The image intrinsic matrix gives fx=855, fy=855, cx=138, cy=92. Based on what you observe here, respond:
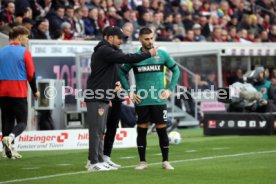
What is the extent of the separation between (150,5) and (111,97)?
16564 millimetres

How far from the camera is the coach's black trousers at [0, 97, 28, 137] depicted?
1484cm

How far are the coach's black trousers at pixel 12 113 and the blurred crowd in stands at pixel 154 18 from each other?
22.4 feet

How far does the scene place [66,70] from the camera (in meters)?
23.4

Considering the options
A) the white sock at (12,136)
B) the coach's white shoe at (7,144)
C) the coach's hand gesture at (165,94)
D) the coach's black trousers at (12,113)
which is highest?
the coach's hand gesture at (165,94)

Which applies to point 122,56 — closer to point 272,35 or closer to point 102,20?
point 102,20

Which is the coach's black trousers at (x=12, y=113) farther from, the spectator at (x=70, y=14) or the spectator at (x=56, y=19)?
the spectator at (x=70, y=14)

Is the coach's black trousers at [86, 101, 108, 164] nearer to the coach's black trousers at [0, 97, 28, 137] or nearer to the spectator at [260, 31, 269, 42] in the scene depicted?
the coach's black trousers at [0, 97, 28, 137]

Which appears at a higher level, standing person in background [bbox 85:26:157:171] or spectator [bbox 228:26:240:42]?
spectator [bbox 228:26:240:42]

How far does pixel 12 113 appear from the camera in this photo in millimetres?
15031

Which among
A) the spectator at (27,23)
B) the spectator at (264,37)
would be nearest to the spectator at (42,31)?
the spectator at (27,23)

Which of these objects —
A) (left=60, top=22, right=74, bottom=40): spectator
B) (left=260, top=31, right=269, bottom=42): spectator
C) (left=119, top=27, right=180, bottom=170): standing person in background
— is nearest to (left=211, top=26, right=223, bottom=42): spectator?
(left=260, top=31, right=269, bottom=42): spectator

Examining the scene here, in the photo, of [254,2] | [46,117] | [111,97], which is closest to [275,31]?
[254,2]

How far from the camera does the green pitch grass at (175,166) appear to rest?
11.3m

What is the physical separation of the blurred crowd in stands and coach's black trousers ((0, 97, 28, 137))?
684 cm
